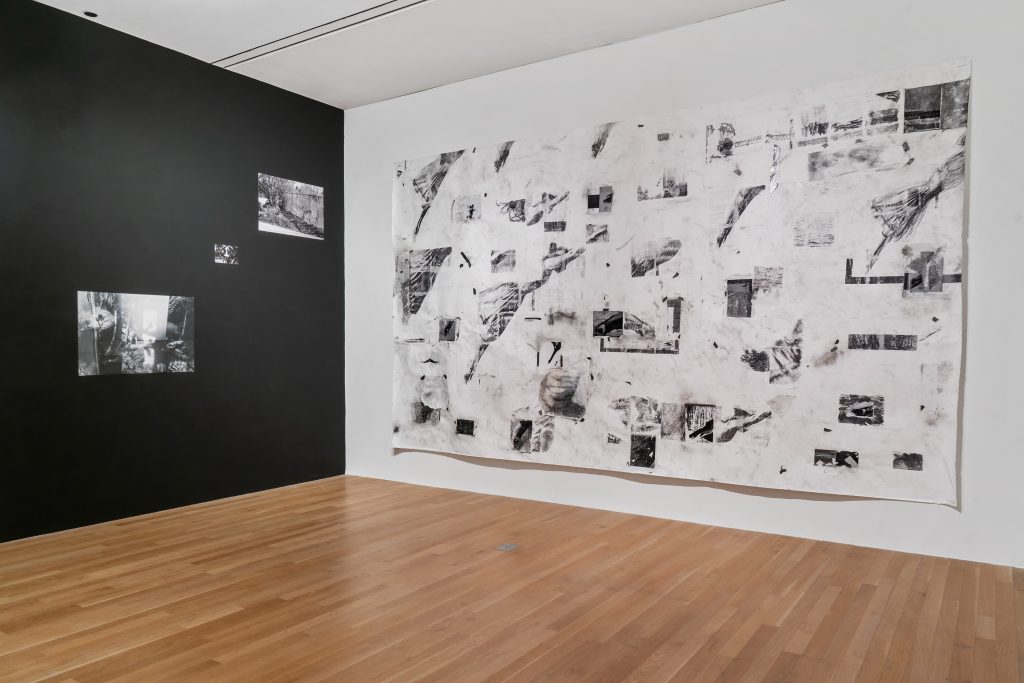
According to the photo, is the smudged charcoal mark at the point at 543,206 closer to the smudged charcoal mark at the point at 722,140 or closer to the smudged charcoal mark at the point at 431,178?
the smudged charcoal mark at the point at 431,178

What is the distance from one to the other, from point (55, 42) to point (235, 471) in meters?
3.04

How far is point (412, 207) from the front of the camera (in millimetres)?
5758

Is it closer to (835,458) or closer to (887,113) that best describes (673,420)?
(835,458)

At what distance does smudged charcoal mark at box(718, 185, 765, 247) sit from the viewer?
4207 mm

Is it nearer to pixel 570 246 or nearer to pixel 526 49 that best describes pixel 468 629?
pixel 570 246

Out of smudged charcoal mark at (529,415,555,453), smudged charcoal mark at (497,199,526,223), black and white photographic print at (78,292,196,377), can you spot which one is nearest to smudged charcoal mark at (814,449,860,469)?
smudged charcoal mark at (529,415,555,453)

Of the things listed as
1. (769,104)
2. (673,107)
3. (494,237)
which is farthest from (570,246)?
(769,104)

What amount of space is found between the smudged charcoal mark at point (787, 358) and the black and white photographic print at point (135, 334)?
3.92 meters

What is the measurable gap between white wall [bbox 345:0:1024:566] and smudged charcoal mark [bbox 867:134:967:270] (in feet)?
0.29

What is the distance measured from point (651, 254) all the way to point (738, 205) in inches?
24.6

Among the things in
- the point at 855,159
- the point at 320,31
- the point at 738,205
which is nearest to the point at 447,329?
the point at 320,31

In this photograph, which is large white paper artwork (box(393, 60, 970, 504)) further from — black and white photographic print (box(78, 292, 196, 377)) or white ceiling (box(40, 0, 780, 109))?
black and white photographic print (box(78, 292, 196, 377))

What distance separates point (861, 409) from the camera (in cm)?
387

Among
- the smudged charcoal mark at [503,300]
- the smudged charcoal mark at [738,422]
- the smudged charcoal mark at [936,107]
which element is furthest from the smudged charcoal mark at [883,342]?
the smudged charcoal mark at [503,300]
